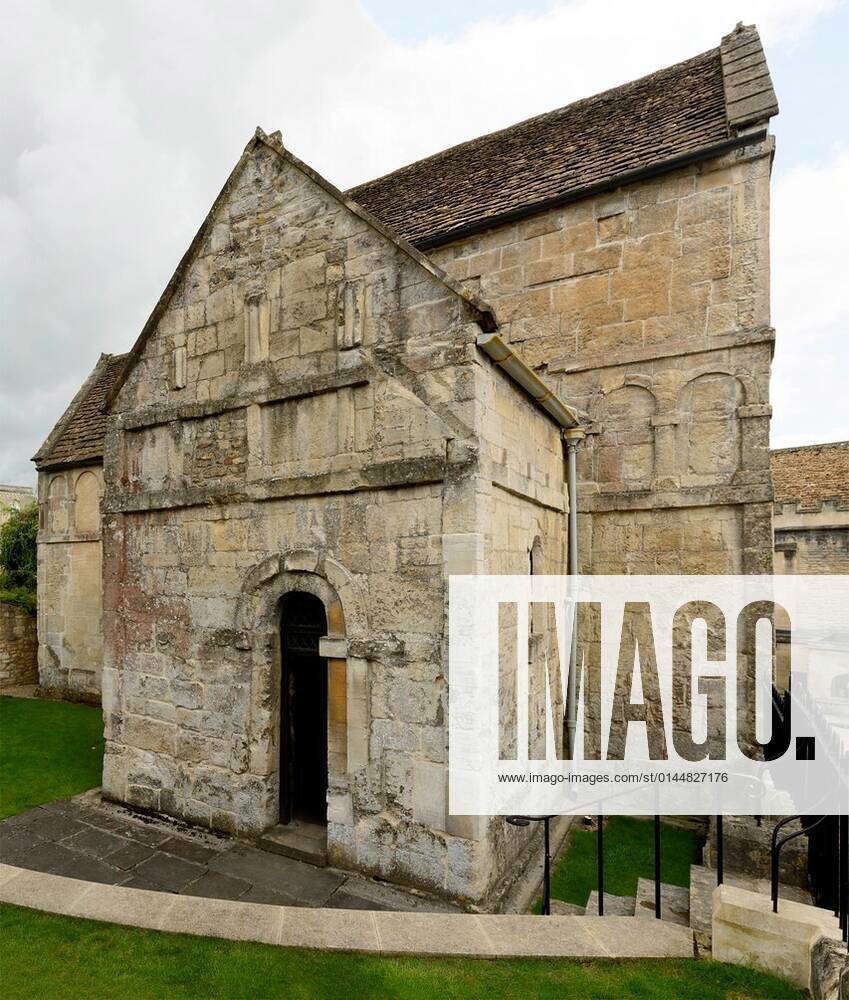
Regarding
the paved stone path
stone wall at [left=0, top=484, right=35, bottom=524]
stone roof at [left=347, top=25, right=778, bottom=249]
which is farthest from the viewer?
stone wall at [left=0, top=484, right=35, bottom=524]

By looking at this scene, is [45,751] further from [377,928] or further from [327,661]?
[377,928]

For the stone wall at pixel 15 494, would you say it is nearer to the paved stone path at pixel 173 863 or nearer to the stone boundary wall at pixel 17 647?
the stone boundary wall at pixel 17 647

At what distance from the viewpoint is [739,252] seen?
6988mm

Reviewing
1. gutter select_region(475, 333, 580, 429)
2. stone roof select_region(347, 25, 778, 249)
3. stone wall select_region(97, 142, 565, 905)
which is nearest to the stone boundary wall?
stone wall select_region(97, 142, 565, 905)

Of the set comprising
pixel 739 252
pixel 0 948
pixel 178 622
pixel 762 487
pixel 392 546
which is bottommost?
pixel 0 948

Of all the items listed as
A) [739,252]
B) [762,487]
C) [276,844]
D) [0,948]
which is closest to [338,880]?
[276,844]

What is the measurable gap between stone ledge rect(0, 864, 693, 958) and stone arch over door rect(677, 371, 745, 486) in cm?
508

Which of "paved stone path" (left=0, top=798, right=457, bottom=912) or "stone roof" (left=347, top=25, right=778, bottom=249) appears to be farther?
"stone roof" (left=347, top=25, right=778, bottom=249)

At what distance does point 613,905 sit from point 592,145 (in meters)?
9.86

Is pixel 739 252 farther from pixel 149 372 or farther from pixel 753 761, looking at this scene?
pixel 149 372

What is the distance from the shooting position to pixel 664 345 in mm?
7363

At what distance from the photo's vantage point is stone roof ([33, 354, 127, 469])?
12914 mm

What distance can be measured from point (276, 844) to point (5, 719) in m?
8.49

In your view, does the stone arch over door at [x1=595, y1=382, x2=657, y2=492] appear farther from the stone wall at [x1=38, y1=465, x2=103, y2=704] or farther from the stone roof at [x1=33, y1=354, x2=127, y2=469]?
the stone wall at [x1=38, y1=465, x2=103, y2=704]
